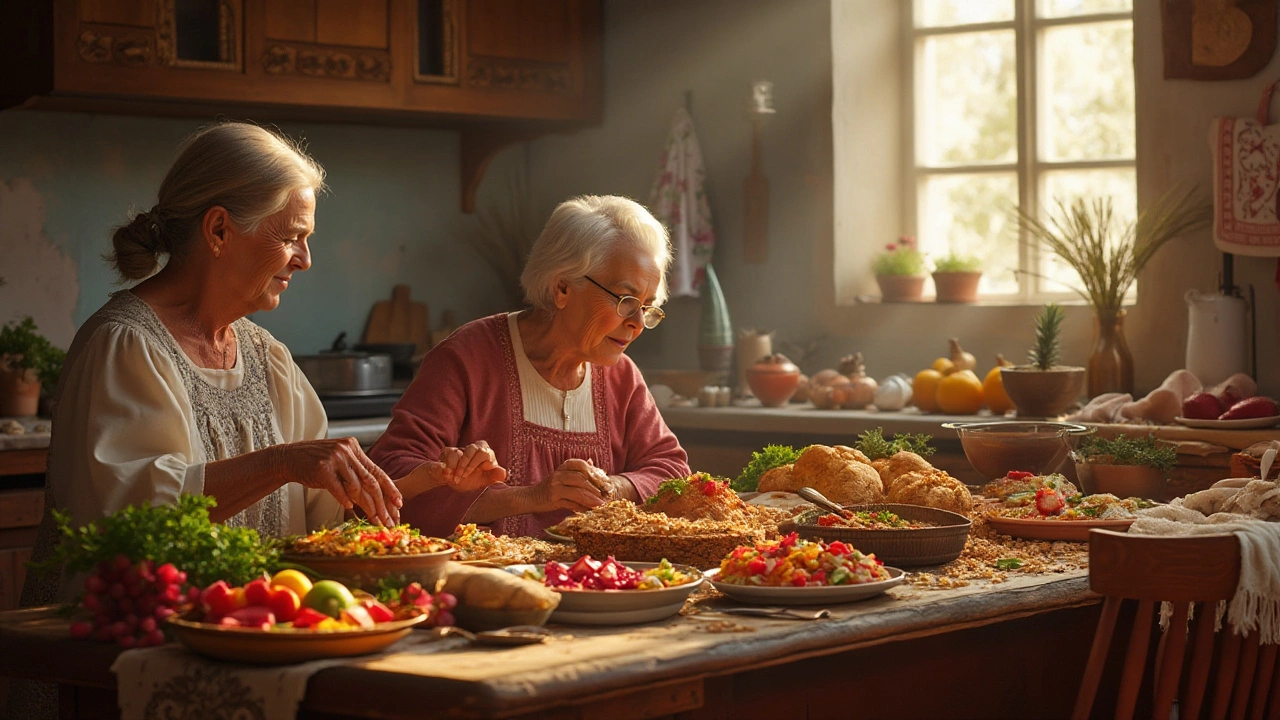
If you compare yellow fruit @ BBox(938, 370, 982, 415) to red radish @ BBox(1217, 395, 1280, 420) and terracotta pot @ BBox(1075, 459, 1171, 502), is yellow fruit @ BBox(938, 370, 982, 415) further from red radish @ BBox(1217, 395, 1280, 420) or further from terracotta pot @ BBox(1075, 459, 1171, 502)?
terracotta pot @ BBox(1075, 459, 1171, 502)

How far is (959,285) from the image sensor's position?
5.24 metres

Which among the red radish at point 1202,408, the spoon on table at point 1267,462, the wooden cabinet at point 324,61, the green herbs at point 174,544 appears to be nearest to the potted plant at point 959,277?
the red radish at point 1202,408

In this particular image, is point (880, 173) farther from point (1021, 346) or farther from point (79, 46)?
point (79, 46)

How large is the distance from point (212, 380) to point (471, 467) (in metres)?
0.52

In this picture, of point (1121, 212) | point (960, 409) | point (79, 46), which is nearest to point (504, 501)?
point (960, 409)

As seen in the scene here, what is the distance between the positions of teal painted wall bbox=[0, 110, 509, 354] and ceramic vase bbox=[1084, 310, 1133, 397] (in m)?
2.66

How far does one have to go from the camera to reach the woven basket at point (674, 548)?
7.59 feet

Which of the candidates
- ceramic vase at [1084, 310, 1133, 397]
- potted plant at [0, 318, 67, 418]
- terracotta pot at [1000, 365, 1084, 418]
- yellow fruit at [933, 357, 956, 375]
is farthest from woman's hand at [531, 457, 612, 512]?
potted plant at [0, 318, 67, 418]

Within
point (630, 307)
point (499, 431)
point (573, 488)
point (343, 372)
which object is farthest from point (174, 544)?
point (343, 372)

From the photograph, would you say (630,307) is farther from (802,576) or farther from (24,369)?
(24,369)

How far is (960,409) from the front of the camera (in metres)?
4.62

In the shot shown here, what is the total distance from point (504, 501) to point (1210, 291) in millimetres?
2645

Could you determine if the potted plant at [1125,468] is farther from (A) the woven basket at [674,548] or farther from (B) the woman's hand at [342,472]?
(B) the woman's hand at [342,472]

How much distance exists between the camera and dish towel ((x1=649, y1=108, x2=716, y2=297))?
5.66 m
